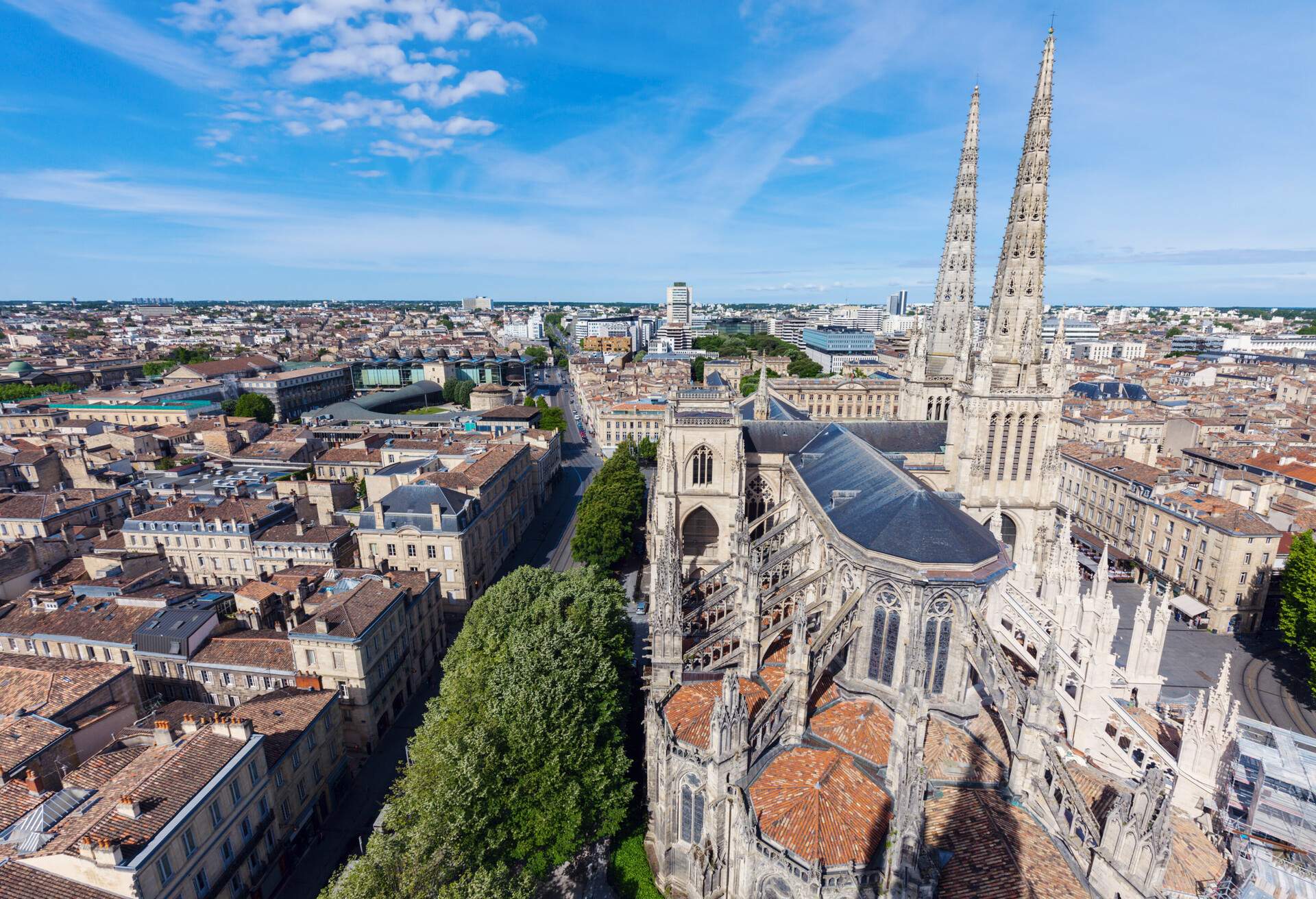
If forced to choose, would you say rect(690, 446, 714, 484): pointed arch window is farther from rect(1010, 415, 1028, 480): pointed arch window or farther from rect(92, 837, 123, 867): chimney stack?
rect(92, 837, 123, 867): chimney stack

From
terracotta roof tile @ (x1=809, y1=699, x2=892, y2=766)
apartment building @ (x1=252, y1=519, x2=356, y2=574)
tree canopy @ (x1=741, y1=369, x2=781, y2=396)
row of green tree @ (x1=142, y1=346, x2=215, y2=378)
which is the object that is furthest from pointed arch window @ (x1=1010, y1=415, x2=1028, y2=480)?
row of green tree @ (x1=142, y1=346, x2=215, y2=378)

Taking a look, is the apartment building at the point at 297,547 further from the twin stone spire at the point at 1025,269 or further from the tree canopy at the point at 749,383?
the tree canopy at the point at 749,383

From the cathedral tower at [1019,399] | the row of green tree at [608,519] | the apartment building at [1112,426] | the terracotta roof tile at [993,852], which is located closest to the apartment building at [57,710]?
the row of green tree at [608,519]

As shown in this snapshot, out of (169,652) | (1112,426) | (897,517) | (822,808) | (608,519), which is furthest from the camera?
(1112,426)

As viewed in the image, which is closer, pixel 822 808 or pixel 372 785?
pixel 822 808

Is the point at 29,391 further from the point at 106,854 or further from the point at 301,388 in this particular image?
the point at 106,854

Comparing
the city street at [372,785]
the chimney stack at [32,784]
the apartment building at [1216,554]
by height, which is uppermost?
the chimney stack at [32,784]

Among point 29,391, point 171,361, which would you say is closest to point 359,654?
point 29,391
